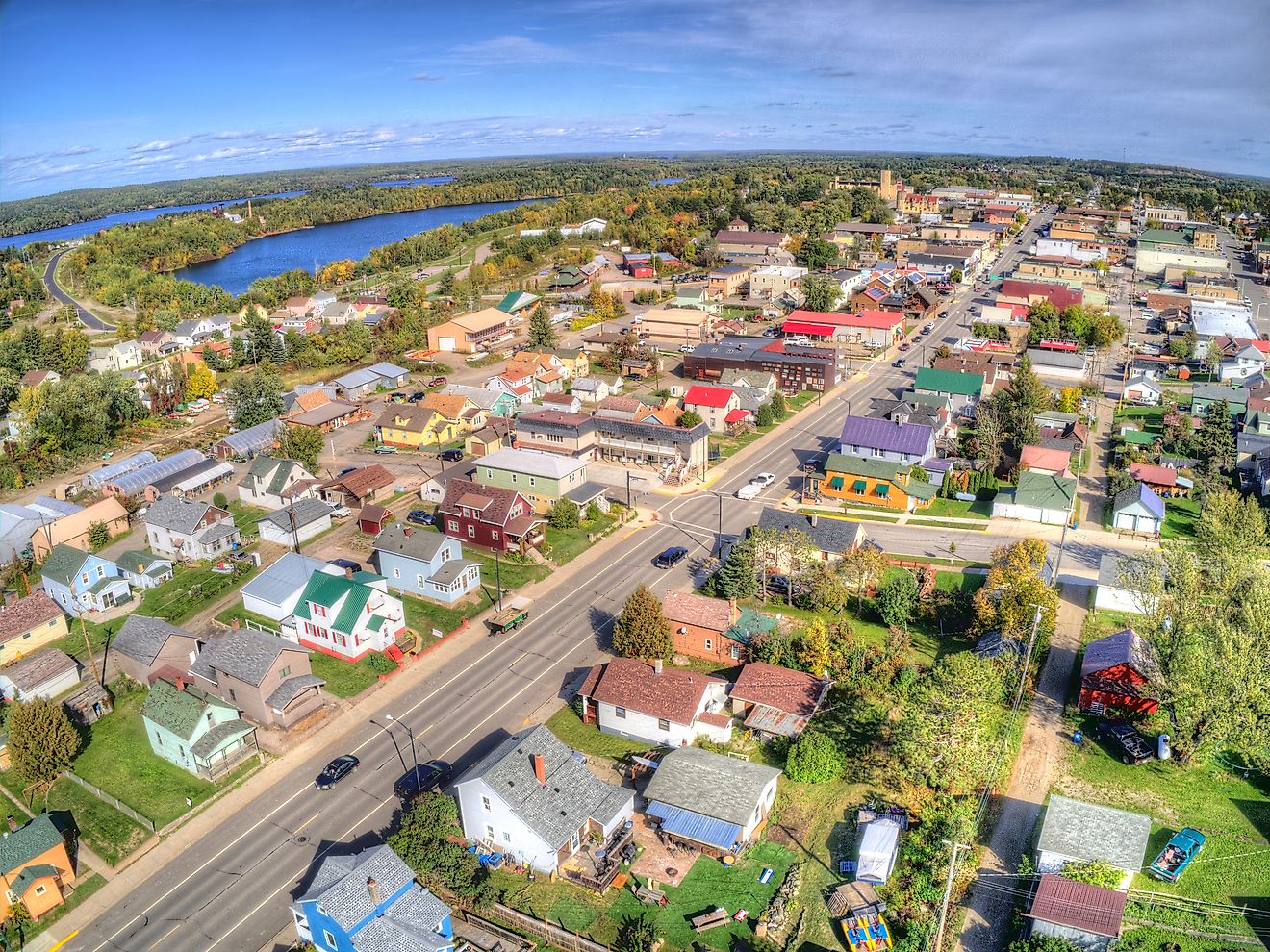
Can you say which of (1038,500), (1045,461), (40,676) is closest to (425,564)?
(40,676)

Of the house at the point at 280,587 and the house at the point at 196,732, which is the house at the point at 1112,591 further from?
the house at the point at 196,732

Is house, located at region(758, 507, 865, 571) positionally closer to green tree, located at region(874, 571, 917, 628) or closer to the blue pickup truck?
green tree, located at region(874, 571, 917, 628)

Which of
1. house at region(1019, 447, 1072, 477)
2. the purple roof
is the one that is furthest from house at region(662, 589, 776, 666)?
house at region(1019, 447, 1072, 477)

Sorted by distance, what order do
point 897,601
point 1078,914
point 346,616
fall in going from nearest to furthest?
point 1078,914
point 346,616
point 897,601

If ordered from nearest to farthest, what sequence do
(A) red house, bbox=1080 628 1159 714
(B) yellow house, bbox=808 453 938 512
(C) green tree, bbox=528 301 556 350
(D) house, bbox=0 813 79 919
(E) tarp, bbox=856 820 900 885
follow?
(D) house, bbox=0 813 79 919, (E) tarp, bbox=856 820 900 885, (A) red house, bbox=1080 628 1159 714, (B) yellow house, bbox=808 453 938 512, (C) green tree, bbox=528 301 556 350

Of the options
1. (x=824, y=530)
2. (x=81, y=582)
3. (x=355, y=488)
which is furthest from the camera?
(x=355, y=488)

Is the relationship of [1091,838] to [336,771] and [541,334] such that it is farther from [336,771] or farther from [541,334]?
[541,334]

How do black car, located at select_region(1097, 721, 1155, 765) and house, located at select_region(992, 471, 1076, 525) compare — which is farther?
house, located at select_region(992, 471, 1076, 525)

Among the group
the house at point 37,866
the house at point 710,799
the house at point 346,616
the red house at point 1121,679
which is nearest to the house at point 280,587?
the house at point 346,616
